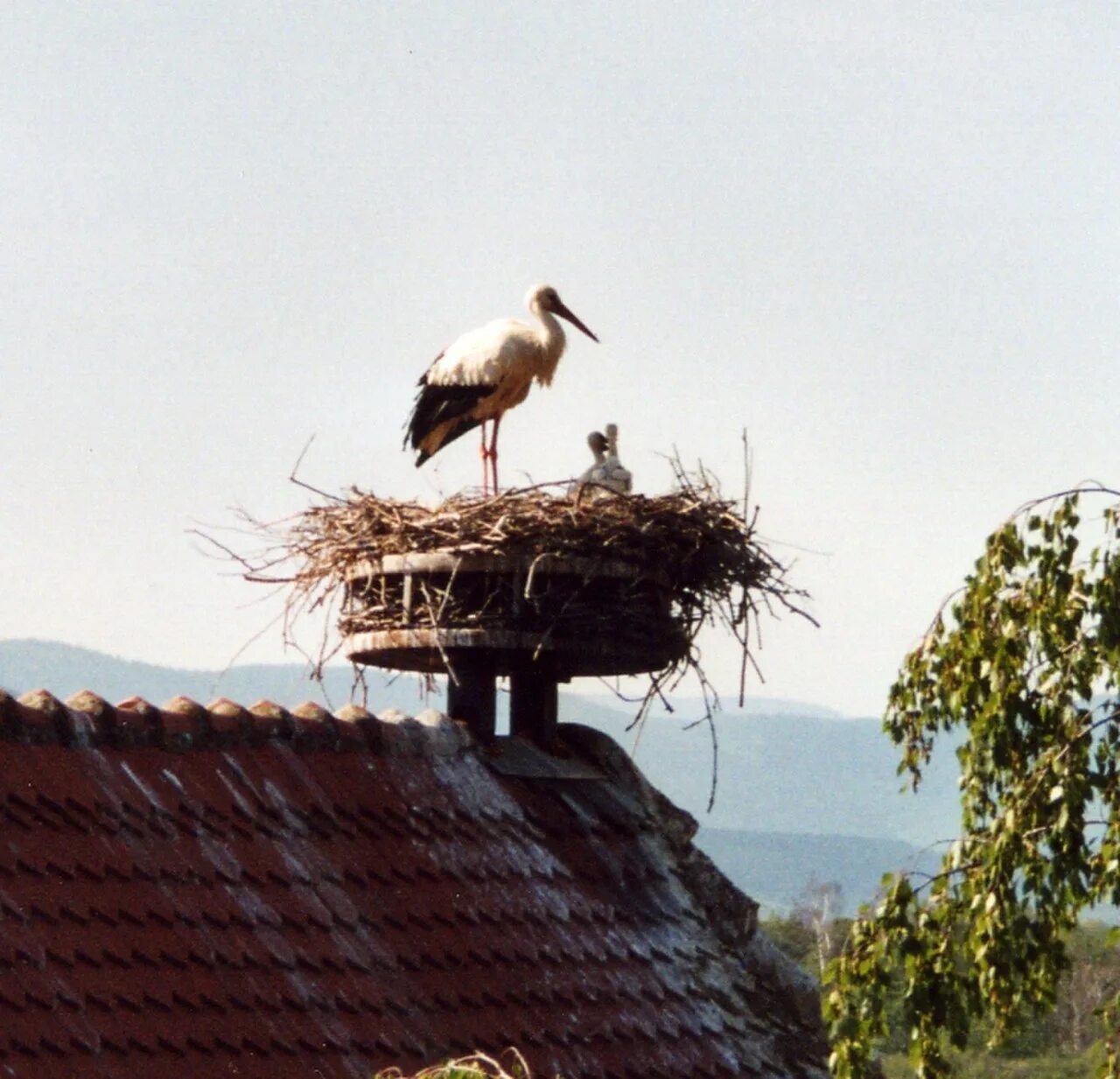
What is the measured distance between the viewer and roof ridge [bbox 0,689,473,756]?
6.53m

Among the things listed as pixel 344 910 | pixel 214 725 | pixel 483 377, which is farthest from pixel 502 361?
pixel 344 910

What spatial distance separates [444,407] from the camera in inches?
440

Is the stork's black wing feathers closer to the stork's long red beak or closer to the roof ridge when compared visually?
the stork's long red beak

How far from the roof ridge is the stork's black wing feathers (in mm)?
3231

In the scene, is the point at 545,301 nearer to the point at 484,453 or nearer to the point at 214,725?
the point at 484,453

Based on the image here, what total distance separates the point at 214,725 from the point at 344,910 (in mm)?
693

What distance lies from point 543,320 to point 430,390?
63 cm

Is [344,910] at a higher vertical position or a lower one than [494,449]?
lower

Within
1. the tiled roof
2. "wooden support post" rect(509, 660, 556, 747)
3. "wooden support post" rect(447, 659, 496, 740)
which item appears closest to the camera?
the tiled roof

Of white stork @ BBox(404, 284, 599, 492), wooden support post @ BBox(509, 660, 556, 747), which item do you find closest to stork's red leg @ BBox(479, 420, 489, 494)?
white stork @ BBox(404, 284, 599, 492)

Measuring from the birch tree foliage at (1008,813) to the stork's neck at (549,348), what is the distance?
2.81 meters

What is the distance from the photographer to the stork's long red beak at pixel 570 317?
38.2 feet

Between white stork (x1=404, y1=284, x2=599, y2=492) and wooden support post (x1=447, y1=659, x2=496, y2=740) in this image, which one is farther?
white stork (x1=404, y1=284, x2=599, y2=492)

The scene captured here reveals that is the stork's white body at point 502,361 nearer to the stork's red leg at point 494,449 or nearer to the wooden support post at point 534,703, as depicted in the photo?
the stork's red leg at point 494,449
